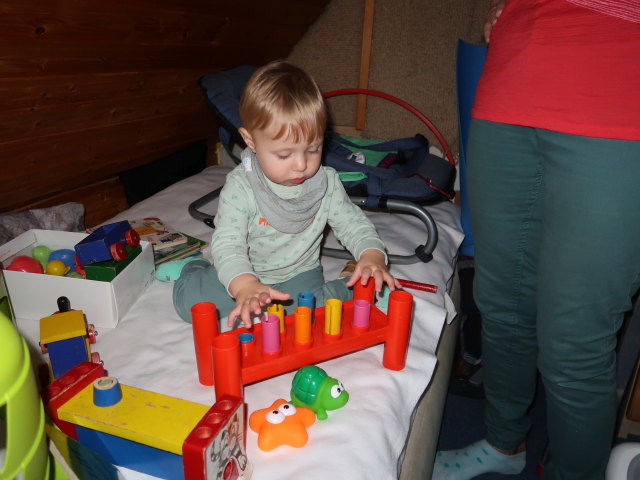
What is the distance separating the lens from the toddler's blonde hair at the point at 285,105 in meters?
0.94

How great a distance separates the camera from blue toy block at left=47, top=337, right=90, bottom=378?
0.83 meters

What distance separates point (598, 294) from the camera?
28.6 inches

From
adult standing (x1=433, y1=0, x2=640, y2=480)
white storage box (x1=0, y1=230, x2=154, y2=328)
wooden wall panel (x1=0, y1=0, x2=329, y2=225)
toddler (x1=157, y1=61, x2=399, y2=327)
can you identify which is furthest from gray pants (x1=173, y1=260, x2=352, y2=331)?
wooden wall panel (x1=0, y1=0, x2=329, y2=225)

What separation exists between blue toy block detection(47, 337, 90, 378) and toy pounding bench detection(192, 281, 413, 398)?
0.20 metres

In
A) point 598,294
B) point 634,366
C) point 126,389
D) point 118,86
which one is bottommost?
point 634,366

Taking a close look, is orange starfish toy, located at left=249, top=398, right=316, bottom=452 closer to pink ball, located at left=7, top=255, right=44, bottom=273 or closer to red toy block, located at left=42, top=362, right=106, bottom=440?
red toy block, located at left=42, top=362, right=106, bottom=440

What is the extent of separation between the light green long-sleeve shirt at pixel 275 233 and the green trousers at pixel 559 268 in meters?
0.27

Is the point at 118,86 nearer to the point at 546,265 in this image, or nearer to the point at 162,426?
the point at 162,426

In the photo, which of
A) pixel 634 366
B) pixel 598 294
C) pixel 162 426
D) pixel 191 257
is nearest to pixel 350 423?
pixel 162 426

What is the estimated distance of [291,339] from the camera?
2.81ft

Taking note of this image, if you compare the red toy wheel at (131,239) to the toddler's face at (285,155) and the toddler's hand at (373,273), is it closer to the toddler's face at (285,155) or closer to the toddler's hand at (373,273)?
the toddler's face at (285,155)

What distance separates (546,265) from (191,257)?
2.89ft

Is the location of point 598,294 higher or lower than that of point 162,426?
higher

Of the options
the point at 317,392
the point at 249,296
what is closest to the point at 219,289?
the point at 249,296
